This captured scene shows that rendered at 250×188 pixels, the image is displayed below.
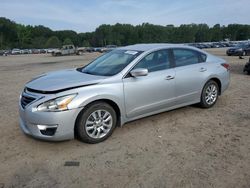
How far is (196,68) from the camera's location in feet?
18.7

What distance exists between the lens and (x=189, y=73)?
18.1 feet

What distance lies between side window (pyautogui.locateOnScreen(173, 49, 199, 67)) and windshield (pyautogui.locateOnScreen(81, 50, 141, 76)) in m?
0.94

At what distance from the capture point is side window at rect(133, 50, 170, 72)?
4945 millimetres

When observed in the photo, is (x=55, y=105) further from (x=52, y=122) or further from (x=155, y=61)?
(x=155, y=61)

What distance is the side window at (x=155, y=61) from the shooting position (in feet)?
16.2

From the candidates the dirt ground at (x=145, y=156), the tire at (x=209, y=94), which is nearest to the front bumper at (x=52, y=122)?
the dirt ground at (x=145, y=156)

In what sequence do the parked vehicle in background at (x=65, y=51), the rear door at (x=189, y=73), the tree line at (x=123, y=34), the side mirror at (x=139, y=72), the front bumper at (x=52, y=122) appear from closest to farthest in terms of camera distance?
the front bumper at (x=52, y=122) → the side mirror at (x=139, y=72) → the rear door at (x=189, y=73) → the parked vehicle in background at (x=65, y=51) → the tree line at (x=123, y=34)

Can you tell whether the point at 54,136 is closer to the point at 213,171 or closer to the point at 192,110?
the point at 213,171

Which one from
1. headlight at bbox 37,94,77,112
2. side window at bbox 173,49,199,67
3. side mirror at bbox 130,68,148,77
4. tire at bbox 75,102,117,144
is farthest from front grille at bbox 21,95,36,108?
side window at bbox 173,49,199,67

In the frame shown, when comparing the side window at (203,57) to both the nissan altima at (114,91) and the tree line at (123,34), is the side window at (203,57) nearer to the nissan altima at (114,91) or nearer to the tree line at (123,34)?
the nissan altima at (114,91)

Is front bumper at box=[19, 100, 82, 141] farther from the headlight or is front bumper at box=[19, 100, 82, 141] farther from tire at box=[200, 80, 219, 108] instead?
tire at box=[200, 80, 219, 108]

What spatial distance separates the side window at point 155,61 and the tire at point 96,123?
1.02m

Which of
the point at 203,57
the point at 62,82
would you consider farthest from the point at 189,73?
the point at 62,82

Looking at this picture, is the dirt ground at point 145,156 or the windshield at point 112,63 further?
the windshield at point 112,63
